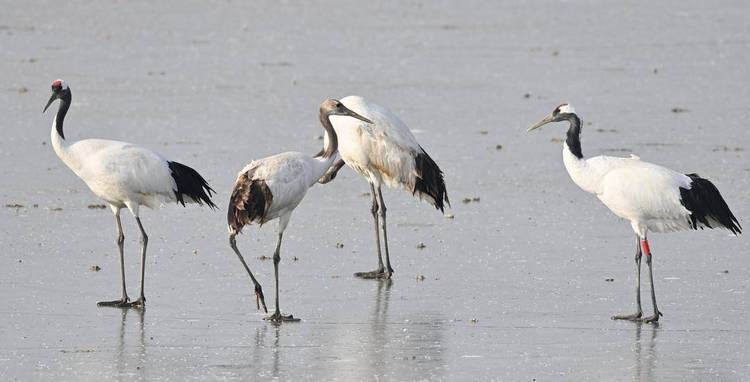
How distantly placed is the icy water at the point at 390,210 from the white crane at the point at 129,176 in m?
0.52

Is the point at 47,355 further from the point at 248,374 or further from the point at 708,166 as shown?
the point at 708,166

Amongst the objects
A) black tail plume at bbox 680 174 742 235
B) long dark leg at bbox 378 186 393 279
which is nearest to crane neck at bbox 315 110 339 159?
long dark leg at bbox 378 186 393 279

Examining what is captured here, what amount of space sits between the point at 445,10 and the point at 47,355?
56.6ft

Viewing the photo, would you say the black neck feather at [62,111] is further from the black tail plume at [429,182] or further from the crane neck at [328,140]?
the black tail plume at [429,182]

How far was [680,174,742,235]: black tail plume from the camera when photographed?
995 centimetres

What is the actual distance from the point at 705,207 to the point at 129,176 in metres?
3.82

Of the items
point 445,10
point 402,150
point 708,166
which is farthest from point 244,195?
point 445,10

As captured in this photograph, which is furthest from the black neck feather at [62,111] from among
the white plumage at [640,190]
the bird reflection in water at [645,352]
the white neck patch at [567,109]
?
the bird reflection in water at [645,352]

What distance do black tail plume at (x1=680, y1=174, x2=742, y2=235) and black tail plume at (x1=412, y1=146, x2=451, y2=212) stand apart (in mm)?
2181

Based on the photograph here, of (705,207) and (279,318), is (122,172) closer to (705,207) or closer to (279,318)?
(279,318)

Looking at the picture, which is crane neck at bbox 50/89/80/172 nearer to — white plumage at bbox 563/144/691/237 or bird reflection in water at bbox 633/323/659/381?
white plumage at bbox 563/144/691/237

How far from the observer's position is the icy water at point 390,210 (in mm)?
8766

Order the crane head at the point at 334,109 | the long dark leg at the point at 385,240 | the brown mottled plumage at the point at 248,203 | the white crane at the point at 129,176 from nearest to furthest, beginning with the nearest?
1. the brown mottled plumage at the point at 248,203
2. the white crane at the point at 129,176
3. the long dark leg at the point at 385,240
4. the crane head at the point at 334,109

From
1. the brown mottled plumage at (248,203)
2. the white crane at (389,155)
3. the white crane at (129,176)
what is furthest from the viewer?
the white crane at (389,155)
